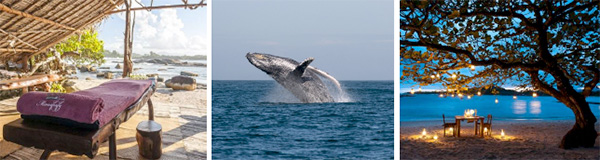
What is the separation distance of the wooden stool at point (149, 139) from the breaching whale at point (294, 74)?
28.7 ft

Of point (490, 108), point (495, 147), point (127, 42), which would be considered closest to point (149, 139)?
point (127, 42)

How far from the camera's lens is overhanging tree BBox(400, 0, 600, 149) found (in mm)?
2617

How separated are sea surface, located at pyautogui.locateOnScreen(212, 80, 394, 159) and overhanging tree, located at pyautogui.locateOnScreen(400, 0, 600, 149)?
1166 cm

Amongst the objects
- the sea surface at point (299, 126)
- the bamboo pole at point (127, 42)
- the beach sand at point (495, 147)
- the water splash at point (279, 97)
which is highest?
the bamboo pole at point (127, 42)

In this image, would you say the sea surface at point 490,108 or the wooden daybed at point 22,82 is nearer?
the wooden daybed at point 22,82

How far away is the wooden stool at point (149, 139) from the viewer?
83.1 inches

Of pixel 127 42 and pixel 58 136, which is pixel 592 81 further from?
pixel 127 42

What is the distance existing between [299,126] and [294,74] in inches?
175

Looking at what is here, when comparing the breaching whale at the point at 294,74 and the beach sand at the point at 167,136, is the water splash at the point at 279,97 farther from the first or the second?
the beach sand at the point at 167,136

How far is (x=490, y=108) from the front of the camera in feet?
26.0

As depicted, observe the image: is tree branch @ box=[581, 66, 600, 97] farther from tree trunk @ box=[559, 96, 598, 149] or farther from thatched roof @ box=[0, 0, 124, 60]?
thatched roof @ box=[0, 0, 124, 60]

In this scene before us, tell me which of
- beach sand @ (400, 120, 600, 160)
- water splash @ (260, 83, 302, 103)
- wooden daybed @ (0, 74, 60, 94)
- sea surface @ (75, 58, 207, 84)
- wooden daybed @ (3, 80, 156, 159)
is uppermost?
sea surface @ (75, 58, 207, 84)

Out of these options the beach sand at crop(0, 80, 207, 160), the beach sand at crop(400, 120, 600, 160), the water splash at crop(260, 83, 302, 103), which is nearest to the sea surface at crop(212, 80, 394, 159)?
the water splash at crop(260, 83, 302, 103)

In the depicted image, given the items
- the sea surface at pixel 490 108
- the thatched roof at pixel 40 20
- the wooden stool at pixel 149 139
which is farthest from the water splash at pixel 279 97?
the wooden stool at pixel 149 139
